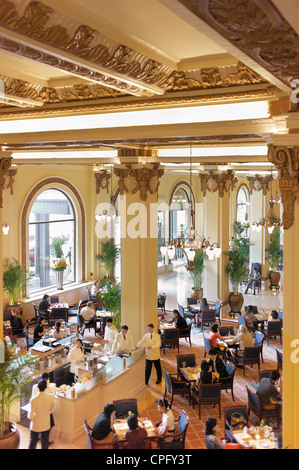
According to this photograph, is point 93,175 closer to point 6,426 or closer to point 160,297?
point 160,297

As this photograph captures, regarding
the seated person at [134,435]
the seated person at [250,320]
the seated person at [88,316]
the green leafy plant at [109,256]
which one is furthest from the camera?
the green leafy plant at [109,256]

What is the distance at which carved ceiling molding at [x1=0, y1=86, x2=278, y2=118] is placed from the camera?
5.16m

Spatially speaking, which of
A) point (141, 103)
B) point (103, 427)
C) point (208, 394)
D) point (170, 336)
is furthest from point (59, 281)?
point (141, 103)

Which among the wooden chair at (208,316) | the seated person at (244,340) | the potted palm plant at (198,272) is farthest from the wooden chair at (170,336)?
the potted palm plant at (198,272)

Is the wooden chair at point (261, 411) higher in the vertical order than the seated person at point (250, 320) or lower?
lower

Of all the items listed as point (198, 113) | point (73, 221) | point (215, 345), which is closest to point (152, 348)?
point (215, 345)

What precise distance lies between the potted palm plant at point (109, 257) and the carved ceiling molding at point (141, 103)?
39.2 ft

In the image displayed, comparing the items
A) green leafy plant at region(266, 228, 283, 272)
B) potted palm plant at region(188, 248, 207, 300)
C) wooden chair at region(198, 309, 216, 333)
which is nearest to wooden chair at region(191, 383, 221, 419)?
wooden chair at region(198, 309, 216, 333)

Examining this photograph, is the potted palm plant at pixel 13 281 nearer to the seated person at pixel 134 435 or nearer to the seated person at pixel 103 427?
the seated person at pixel 103 427

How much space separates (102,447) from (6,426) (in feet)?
4.99

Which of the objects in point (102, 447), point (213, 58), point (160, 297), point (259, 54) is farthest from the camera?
point (160, 297)

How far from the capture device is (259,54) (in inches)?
123

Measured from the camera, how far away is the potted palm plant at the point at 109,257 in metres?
18.6

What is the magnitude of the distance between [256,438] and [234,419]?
→ 564mm
